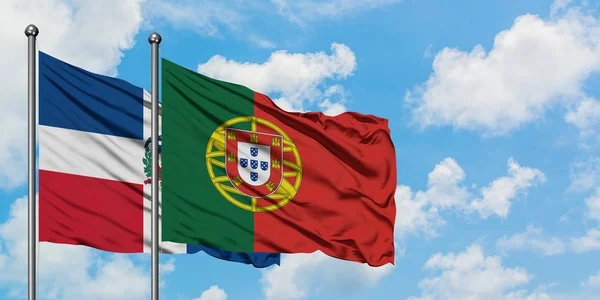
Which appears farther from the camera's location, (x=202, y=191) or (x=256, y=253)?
(x=256, y=253)

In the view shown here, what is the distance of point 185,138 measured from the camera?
17.7 meters

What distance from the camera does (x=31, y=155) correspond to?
620 inches

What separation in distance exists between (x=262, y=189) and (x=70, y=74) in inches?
163

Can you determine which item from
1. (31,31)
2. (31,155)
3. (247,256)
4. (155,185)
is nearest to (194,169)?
(155,185)

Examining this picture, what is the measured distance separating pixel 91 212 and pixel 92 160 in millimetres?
893

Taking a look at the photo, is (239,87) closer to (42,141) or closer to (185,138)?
(185,138)

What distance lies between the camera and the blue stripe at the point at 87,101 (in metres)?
16.8

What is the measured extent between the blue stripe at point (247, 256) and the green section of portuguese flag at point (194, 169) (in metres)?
0.89

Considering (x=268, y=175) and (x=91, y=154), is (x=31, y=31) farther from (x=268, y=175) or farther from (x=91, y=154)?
(x=268, y=175)

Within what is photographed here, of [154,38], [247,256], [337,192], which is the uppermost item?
[154,38]

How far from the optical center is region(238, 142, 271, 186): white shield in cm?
1861

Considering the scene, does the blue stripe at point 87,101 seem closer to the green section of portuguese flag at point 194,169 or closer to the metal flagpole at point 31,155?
the metal flagpole at point 31,155

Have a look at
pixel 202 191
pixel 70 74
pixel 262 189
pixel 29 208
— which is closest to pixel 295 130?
pixel 262 189

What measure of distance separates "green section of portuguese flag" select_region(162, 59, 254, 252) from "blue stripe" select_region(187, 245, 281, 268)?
35.1 inches
